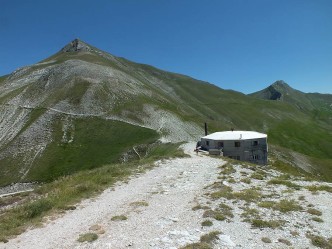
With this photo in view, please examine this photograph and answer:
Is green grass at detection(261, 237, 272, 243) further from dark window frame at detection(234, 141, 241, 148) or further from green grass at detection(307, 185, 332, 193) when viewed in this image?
dark window frame at detection(234, 141, 241, 148)

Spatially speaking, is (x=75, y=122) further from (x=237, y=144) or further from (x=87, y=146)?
(x=237, y=144)

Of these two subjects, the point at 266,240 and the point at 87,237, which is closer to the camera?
the point at 266,240

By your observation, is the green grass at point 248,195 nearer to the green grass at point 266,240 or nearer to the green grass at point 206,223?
the green grass at point 206,223

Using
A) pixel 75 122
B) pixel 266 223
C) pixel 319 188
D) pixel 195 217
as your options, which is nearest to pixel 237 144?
pixel 319 188

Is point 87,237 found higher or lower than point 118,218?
lower

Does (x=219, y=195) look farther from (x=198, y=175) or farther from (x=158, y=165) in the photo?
(x=158, y=165)

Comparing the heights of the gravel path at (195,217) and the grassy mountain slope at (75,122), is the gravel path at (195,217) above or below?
below

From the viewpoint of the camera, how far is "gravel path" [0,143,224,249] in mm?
16625

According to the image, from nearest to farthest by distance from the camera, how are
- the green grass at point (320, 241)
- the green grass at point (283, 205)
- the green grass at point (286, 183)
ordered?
1. the green grass at point (320, 241)
2. the green grass at point (283, 205)
3. the green grass at point (286, 183)

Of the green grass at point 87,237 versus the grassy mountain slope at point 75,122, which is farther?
the grassy mountain slope at point 75,122

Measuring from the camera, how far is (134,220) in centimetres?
1981

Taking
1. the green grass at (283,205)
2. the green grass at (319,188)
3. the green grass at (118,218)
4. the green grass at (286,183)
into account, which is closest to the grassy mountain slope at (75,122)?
the green grass at (286,183)

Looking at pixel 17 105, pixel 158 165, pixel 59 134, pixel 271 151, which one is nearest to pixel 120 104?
pixel 59 134

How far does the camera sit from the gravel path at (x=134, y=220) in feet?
54.5
